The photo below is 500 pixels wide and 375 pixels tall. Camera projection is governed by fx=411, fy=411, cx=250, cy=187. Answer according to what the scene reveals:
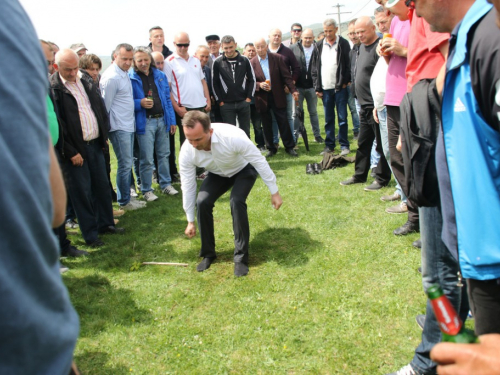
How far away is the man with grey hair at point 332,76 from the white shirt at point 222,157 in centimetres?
417

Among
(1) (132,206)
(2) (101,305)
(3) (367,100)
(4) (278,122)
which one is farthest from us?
(4) (278,122)

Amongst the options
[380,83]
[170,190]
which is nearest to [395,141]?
[380,83]

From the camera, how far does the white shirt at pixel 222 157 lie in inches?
169

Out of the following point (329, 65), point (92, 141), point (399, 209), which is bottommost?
point (399, 209)

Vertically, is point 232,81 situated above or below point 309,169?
above

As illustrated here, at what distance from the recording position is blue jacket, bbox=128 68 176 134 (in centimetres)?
641

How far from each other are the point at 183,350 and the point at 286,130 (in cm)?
632

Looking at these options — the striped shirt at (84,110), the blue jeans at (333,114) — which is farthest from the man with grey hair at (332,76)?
the striped shirt at (84,110)

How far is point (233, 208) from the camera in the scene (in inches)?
170

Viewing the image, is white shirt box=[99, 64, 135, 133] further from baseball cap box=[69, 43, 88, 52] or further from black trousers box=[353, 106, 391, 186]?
black trousers box=[353, 106, 391, 186]

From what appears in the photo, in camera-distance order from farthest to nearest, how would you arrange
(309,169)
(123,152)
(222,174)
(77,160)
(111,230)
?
(309,169) → (123,152) → (111,230) → (77,160) → (222,174)

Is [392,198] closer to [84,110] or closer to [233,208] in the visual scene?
[233,208]

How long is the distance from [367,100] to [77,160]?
3959 millimetres

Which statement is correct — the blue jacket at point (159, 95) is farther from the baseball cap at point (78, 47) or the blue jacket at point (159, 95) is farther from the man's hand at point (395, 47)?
the man's hand at point (395, 47)
